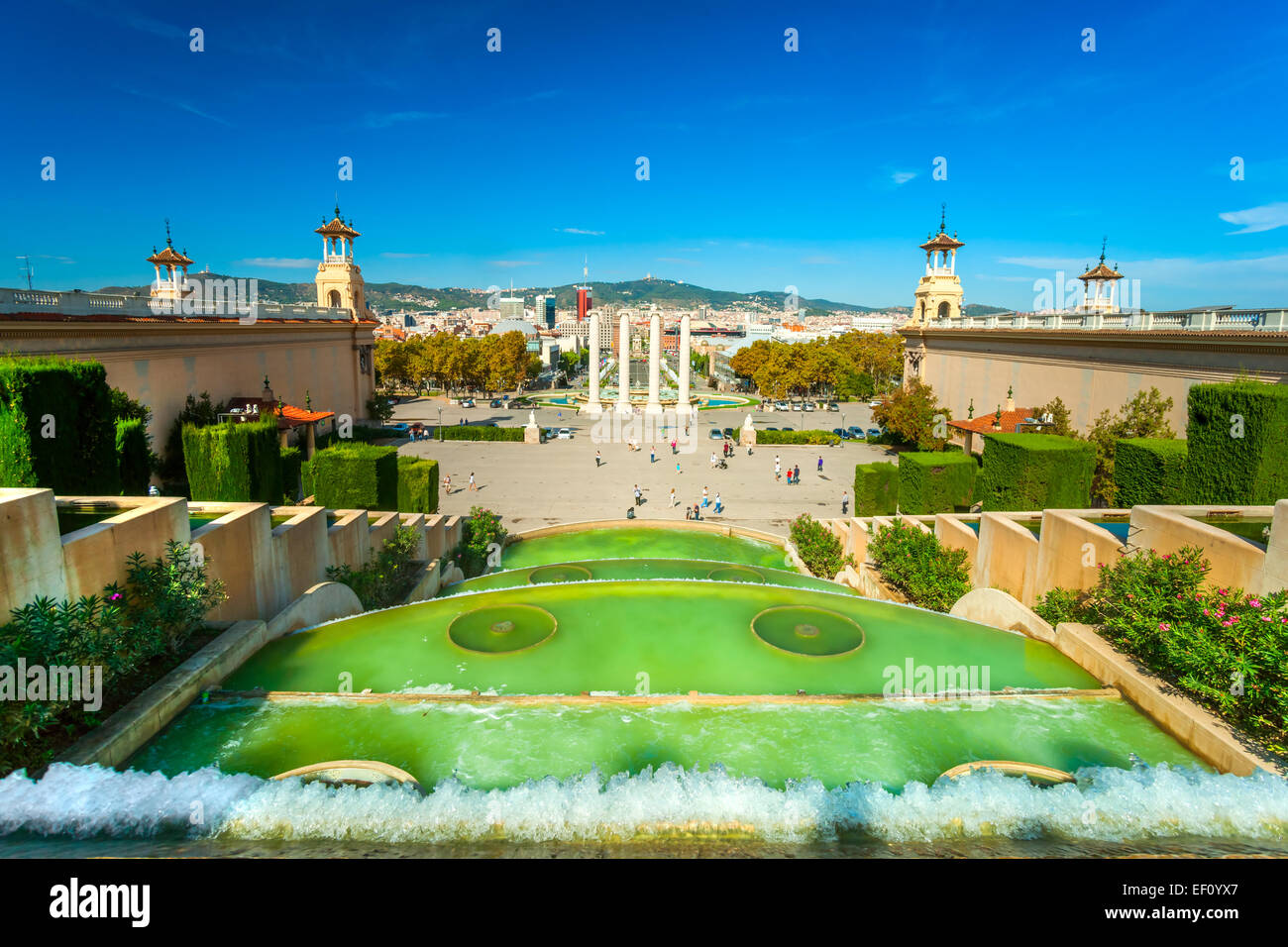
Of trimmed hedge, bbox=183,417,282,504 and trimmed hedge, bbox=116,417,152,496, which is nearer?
trimmed hedge, bbox=183,417,282,504

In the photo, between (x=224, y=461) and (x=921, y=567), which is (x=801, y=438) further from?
(x=224, y=461)

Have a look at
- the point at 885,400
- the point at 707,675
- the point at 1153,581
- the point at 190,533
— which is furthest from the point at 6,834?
the point at 885,400

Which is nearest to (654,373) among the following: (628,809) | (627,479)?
(627,479)

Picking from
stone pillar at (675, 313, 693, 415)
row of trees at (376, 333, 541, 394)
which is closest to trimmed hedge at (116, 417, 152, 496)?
stone pillar at (675, 313, 693, 415)

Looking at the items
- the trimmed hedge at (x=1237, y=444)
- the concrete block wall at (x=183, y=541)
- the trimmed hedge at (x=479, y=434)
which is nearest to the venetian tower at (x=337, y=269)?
the trimmed hedge at (x=479, y=434)

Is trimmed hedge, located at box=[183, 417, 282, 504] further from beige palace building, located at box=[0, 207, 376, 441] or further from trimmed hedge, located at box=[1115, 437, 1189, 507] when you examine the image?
trimmed hedge, located at box=[1115, 437, 1189, 507]

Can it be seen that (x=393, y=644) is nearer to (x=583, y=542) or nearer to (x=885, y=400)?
(x=583, y=542)
